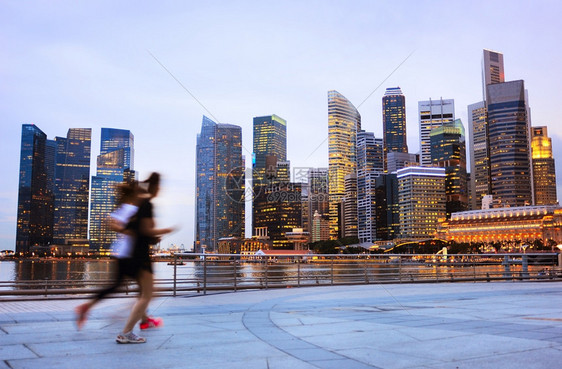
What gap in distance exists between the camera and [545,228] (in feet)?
545

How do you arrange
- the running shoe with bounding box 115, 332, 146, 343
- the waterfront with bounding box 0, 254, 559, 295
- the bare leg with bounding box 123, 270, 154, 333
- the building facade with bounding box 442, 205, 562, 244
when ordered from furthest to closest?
the building facade with bounding box 442, 205, 562, 244 → the waterfront with bounding box 0, 254, 559, 295 → the bare leg with bounding box 123, 270, 154, 333 → the running shoe with bounding box 115, 332, 146, 343

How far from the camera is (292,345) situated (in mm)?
5391

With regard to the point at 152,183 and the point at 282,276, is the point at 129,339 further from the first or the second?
the point at 282,276

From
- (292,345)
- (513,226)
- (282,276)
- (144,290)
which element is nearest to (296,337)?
(292,345)

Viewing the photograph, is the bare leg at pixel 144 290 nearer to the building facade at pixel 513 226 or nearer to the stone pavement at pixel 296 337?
the stone pavement at pixel 296 337

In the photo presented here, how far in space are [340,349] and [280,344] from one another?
69 cm

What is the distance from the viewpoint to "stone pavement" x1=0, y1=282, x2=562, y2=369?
461 centimetres

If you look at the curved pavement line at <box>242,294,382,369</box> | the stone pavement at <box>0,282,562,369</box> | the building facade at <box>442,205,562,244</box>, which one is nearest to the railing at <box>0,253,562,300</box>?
the stone pavement at <box>0,282,562,369</box>

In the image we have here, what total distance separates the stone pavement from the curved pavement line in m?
0.01

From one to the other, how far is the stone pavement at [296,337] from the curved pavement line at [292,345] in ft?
0.04

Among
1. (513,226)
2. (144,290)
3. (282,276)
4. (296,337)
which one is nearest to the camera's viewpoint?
(144,290)

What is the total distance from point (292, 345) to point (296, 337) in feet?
1.72

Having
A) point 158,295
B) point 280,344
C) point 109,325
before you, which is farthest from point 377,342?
point 158,295

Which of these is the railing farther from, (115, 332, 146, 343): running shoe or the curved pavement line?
the curved pavement line
